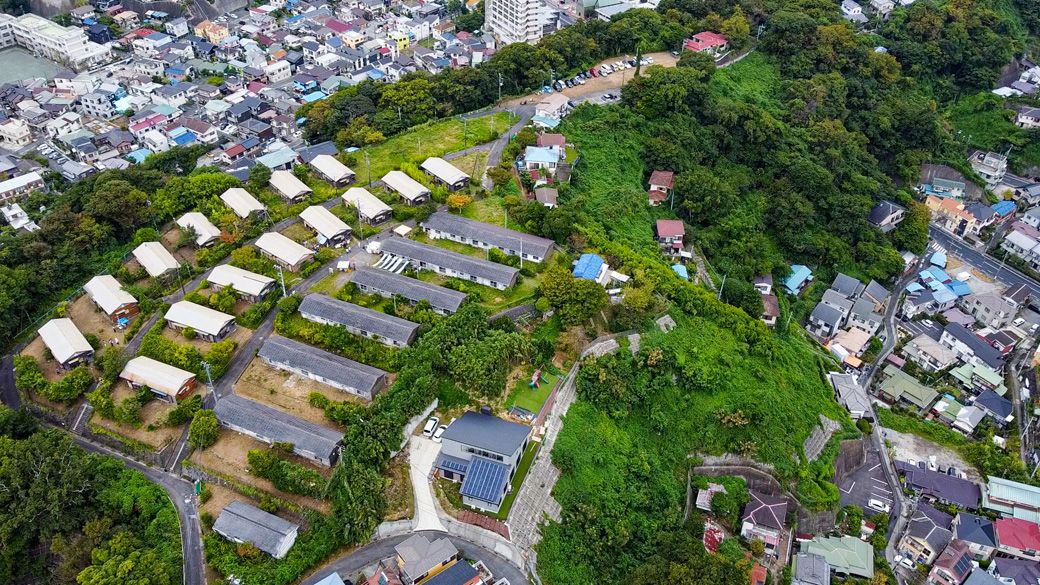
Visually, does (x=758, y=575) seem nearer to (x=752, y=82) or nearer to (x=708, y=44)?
(x=752, y=82)

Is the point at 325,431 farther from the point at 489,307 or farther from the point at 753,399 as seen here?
the point at 753,399

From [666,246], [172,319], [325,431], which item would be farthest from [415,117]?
Result: [325,431]

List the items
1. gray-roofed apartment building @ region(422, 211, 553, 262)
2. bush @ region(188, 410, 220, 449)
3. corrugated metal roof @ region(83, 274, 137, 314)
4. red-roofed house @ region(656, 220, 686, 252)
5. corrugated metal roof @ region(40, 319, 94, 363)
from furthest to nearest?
red-roofed house @ region(656, 220, 686, 252), gray-roofed apartment building @ region(422, 211, 553, 262), corrugated metal roof @ region(83, 274, 137, 314), corrugated metal roof @ region(40, 319, 94, 363), bush @ region(188, 410, 220, 449)

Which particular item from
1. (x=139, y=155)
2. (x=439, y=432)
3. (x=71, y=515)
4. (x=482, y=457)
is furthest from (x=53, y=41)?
(x=482, y=457)

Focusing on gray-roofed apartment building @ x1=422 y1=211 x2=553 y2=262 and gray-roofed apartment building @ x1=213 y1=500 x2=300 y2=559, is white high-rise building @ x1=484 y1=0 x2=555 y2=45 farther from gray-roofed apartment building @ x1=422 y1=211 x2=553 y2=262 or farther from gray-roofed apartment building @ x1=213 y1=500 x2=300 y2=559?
gray-roofed apartment building @ x1=213 y1=500 x2=300 y2=559

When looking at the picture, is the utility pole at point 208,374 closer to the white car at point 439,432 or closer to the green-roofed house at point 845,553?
the white car at point 439,432

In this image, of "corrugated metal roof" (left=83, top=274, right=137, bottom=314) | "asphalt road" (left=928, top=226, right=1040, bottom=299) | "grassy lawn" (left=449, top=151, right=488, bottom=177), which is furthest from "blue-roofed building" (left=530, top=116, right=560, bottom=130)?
"asphalt road" (left=928, top=226, right=1040, bottom=299)
